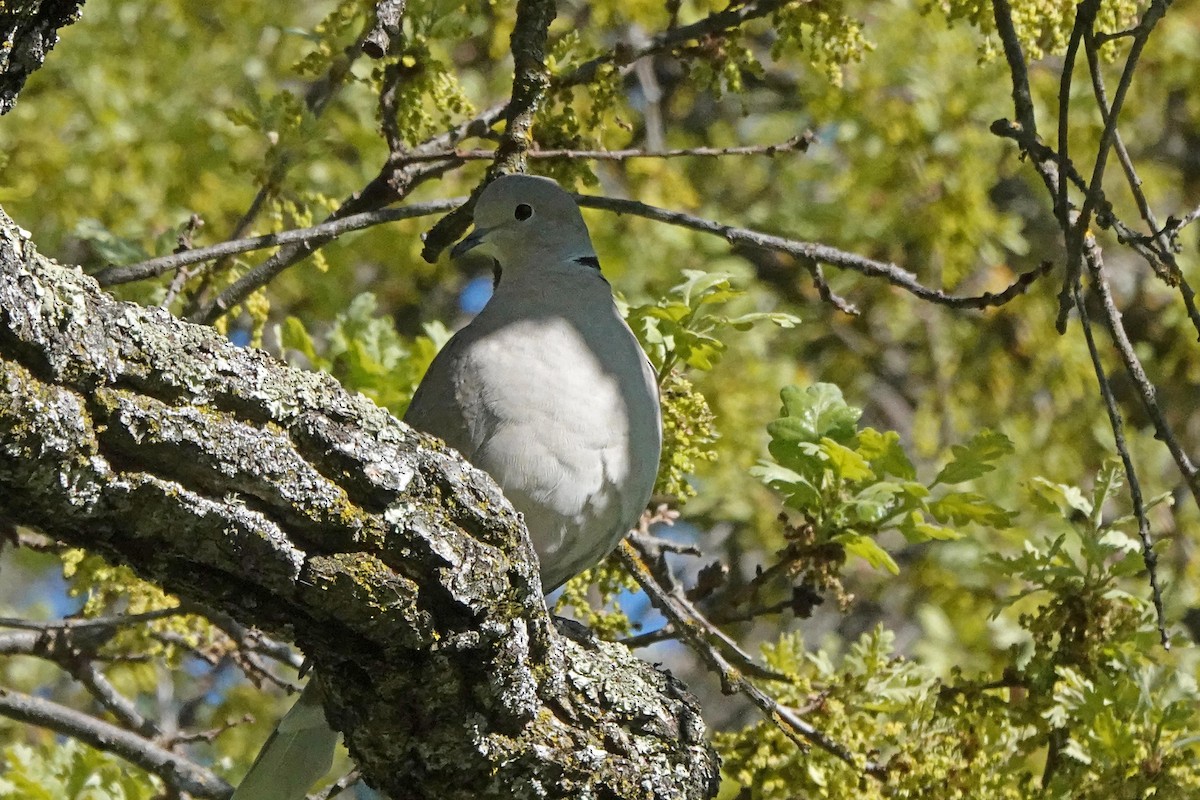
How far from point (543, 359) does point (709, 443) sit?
2.23ft

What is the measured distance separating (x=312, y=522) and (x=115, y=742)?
72.0 inches

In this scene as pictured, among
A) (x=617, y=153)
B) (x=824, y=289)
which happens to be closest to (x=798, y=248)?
(x=824, y=289)

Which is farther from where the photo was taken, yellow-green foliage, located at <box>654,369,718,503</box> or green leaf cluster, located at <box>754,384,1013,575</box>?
yellow-green foliage, located at <box>654,369,718,503</box>

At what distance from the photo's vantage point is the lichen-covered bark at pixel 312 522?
6.81ft

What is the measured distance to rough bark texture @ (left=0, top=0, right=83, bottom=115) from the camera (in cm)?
221

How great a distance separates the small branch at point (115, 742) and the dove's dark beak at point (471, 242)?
150 cm

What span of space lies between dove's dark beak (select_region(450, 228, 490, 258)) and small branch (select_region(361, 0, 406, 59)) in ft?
3.93

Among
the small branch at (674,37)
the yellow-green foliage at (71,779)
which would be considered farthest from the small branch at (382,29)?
the yellow-green foliage at (71,779)

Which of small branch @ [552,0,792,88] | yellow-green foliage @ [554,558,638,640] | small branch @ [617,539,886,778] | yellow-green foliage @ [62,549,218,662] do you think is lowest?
small branch @ [617,539,886,778]

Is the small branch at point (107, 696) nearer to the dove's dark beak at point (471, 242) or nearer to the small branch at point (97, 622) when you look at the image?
the small branch at point (97, 622)

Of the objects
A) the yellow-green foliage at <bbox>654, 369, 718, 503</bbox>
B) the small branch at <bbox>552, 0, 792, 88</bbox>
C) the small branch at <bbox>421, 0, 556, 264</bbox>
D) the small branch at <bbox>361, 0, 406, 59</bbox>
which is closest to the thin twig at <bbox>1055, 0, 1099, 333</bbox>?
the small branch at <bbox>552, 0, 792, 88</bbox>

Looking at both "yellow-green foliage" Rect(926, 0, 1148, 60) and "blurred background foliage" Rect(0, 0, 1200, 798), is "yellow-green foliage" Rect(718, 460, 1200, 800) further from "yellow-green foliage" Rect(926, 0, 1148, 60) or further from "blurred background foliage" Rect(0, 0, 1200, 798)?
"yellow-green foliage" Rect(926, 0, 1148, 60)

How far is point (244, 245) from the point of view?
11.4ft

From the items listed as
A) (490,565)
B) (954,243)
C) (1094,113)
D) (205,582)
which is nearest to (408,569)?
(490,565)
